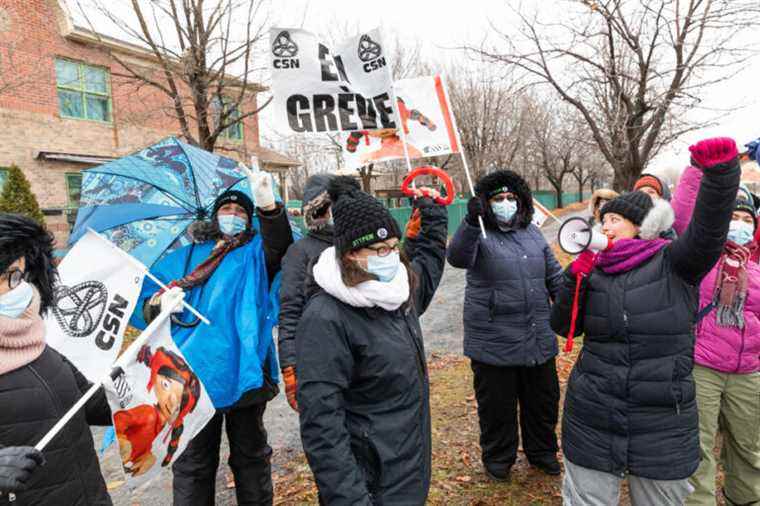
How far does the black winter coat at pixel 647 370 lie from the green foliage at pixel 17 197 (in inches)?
431

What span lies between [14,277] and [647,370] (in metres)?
2.78

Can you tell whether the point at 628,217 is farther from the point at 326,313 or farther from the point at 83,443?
the point at 83,443

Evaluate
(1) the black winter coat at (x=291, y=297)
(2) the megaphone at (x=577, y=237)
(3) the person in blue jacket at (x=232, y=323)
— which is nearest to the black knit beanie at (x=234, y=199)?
(3) the person in blue jacket at (x=232, y=323)

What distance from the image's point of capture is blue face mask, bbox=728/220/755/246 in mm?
2814

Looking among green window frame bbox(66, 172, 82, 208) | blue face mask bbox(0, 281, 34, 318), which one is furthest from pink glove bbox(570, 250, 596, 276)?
green window frame bbox(66, 172, 82, 208)

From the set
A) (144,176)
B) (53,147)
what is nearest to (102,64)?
(53,147)

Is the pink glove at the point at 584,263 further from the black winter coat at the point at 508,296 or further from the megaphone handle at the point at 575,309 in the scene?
the black winter coat at the point at 508,296

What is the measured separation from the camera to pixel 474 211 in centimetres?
319

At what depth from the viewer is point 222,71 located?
7.91m

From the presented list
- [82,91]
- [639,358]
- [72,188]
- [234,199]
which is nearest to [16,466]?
[234,199]

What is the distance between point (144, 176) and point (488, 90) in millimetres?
21318

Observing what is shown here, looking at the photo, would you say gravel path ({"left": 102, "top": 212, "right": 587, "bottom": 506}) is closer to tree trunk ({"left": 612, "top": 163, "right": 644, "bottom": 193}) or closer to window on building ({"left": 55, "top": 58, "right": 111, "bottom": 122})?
tree trunk ({"left": 612, "top": 163, "right": 644, "bottom": 193})

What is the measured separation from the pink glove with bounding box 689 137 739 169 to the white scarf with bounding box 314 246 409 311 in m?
1.33

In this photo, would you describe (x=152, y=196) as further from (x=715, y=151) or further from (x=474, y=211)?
(x=715, y=151)
